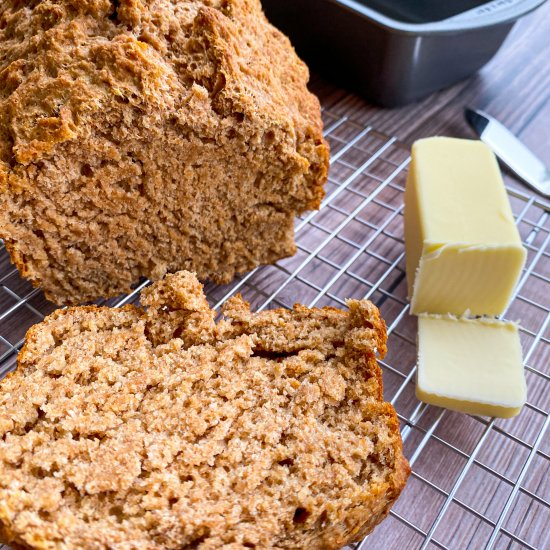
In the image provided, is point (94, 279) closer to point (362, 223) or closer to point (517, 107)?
point (362, 223)

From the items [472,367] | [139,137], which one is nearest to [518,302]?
[472,367]

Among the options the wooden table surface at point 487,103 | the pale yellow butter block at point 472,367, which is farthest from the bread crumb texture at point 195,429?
the wooden table surface at point 487,103

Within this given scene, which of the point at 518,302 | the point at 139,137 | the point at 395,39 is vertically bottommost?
the point at 518,302

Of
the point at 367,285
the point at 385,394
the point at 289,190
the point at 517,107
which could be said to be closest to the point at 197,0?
the point at 289,190

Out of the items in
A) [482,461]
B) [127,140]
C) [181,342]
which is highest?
[127,140]

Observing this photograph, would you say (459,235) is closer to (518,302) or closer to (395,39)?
(518,302)

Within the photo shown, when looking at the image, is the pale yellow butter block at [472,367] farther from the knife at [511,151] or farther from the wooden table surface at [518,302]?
the knife at [511,151]

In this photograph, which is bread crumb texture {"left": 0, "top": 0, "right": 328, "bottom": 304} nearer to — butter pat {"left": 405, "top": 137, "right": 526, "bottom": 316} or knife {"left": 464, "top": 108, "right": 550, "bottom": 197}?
butter pat {"left": 405, "top": 137, "right": 526, "bottom": 316}

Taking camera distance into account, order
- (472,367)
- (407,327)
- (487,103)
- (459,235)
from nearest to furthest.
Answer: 1. (472,367)
2. (459,235)
3. (407,327)
4. (487,103)
